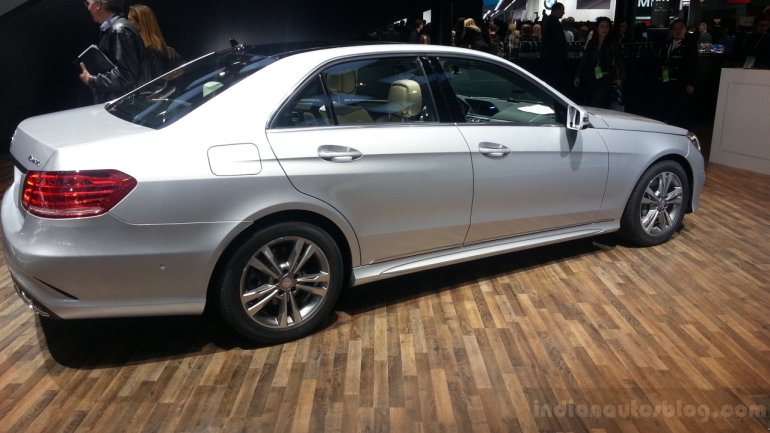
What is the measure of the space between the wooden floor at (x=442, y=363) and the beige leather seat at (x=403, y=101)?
3.39ft

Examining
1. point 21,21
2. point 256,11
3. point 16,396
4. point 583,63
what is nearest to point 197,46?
point 256,11

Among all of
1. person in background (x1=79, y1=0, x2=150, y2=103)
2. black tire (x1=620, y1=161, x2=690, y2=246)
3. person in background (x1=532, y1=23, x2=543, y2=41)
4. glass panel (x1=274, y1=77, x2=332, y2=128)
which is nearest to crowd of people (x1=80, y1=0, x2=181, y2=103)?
person in background (x1=79, y1=0, x2=150, y2=103)

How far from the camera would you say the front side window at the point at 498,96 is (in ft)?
12.4

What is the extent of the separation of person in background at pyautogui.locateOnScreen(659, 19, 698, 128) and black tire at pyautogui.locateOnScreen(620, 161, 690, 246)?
386 centimetres

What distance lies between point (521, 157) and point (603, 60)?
4663mm

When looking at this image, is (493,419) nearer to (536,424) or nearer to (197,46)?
(536,424)

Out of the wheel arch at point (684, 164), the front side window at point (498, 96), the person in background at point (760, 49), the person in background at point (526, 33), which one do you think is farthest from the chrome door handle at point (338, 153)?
the person in background at point (526, 33)

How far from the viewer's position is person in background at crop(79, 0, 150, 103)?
4672 millimetres

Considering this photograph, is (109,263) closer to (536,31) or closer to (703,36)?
Answer: (536,31)

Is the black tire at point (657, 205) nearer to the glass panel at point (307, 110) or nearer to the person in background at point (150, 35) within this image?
the glass panel at point (307, 110)

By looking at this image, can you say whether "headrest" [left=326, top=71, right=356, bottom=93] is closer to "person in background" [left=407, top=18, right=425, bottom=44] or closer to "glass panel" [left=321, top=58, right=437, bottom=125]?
"glass panel" [left=321, top=58, right=437, bottom=125]

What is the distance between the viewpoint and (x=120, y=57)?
4691mm

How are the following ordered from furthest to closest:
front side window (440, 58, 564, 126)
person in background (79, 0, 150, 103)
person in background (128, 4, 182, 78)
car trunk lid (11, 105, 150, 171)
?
person in background (128, 4, 182, 78)
person in background (79, 0, 150, 103)
front side window (440, 58, 564, 126)
car trunk lid (11, 105, 150, 171)

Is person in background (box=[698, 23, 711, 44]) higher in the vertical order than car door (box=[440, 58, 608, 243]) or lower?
higher
